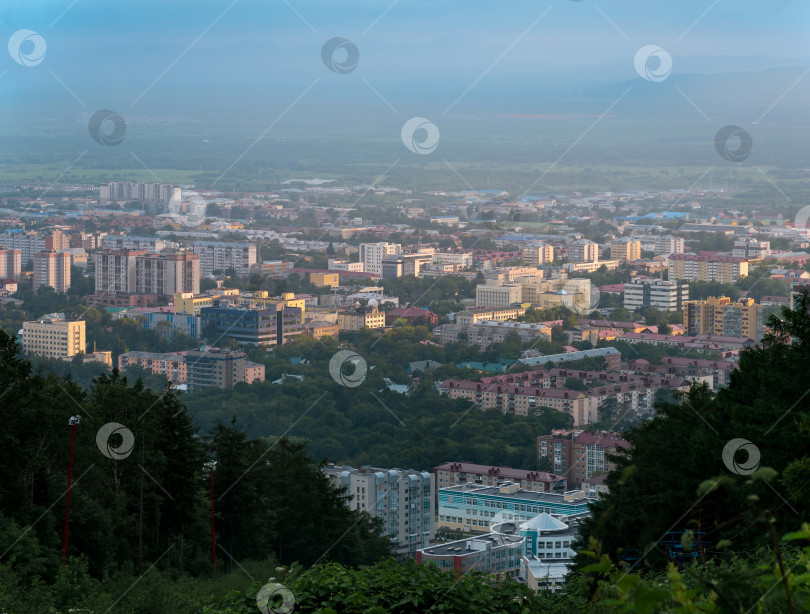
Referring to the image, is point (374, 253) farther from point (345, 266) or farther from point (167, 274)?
point (167, 274)

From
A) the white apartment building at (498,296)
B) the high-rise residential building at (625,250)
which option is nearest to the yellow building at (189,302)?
the white apartment building at (498,296)

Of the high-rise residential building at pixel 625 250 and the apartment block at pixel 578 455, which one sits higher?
the high-rise residential building at pixel 625 250

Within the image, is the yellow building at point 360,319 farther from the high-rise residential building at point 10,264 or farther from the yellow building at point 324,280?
the high-rise residential building at point 10,264

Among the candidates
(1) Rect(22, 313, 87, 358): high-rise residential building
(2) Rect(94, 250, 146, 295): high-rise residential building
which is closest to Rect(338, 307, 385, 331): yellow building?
(1) Rect(22, 313, 87, 358): high-rise residential building

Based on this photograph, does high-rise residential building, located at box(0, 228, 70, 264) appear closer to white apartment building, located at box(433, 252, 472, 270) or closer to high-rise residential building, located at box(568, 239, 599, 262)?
white apartment building, located at box(433, 252, 472, 270)

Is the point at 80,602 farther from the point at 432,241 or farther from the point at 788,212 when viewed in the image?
the point at 788,212

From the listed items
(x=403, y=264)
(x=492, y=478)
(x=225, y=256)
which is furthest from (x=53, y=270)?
(x=492, y=478)
